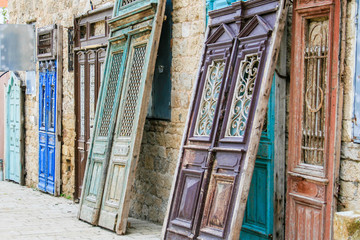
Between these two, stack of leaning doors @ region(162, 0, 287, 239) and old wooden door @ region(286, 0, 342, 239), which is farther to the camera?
stack of leaning doors @ region(162, 0, 287, 239)

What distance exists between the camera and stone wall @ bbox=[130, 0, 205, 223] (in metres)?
7.43

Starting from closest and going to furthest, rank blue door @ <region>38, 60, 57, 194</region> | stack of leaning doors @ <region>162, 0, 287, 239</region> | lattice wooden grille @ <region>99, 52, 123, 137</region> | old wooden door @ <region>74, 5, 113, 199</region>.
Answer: stack of leaning doors @ <region>162, 0, 287, 239</region> → lattice wooden grille @ <region>99, 52, 123, 137</region> → old wooden door @ <region>74, 5, 113, 199</region> → blue door @ <region>38, 60, 57, 194</region>

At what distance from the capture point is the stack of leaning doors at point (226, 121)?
5465 millimetres

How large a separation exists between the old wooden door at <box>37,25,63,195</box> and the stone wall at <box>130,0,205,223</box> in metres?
2.88

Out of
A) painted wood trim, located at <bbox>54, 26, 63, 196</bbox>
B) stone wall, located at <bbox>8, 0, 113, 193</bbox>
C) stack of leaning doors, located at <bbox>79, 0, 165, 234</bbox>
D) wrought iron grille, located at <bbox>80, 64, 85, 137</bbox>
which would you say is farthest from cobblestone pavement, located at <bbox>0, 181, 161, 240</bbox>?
wrought iron grille, located at <bbox>80, 64, 85, 137</bbox>

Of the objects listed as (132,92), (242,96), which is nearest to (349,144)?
(242,96)

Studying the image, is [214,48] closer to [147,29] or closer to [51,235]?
[147,29]

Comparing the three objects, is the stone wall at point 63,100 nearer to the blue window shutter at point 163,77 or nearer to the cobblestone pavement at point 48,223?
the cobblestone pavement at point 48,223

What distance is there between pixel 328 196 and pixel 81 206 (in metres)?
4.13

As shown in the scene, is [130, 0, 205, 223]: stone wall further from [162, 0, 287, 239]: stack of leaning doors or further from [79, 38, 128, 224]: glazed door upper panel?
[162, 0, 287, 239]: stack of leaning doors

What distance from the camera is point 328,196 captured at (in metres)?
5.03

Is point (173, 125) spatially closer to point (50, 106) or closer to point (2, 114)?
point (50, 106)

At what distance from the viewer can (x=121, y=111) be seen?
780 cm

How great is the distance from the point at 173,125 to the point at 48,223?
216cm
